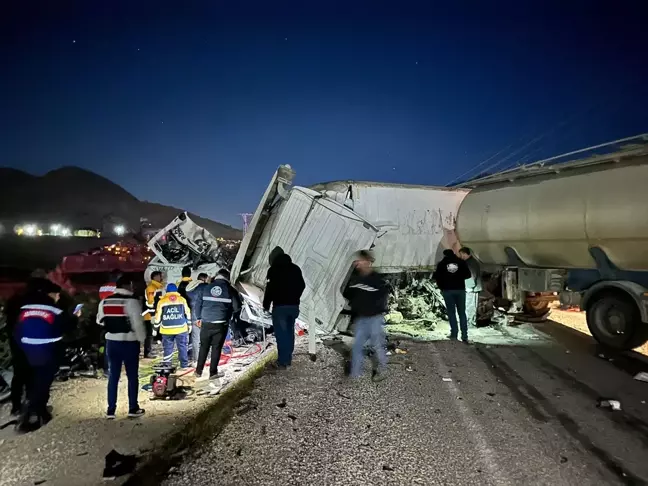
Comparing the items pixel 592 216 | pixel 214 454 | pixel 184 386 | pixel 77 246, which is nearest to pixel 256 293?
pixel 184 386

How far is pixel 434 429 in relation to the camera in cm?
332

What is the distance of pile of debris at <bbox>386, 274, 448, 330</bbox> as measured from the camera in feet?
26.2

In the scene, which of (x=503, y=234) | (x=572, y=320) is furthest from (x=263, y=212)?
(x=572, y=320)

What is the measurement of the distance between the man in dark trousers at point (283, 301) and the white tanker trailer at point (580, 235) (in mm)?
4496

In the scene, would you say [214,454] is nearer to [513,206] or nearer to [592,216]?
[592,216]

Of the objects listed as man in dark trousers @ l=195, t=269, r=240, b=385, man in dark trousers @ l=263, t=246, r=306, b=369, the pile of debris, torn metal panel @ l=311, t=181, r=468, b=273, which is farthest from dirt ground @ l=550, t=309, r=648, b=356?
man in dark trousers @ l=195, t=269, r=240, b=385

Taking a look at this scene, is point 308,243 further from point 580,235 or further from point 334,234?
point 580,235

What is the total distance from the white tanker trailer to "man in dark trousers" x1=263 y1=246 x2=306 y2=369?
4.50 metres

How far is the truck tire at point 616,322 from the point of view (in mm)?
5770

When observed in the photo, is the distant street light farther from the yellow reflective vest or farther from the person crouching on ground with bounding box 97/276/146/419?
the person crouching on ground with bounding box 97/276/146/419

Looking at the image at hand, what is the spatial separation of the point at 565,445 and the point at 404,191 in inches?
223

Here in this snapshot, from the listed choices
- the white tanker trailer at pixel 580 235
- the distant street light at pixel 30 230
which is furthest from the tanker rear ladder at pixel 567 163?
the distant street light at pixel 30 230

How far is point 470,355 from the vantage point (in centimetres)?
556

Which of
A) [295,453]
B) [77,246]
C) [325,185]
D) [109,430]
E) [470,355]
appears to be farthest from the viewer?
[77,246]
